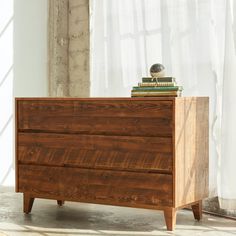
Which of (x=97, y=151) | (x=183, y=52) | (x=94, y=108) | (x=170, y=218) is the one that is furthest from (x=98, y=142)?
(x=183, y=52)

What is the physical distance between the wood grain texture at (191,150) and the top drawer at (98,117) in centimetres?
10

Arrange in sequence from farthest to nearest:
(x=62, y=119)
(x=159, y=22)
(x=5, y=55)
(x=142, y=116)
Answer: (x=5, y=55), (x=159, y=22), (x=62, y=119), (x=142, y=116)

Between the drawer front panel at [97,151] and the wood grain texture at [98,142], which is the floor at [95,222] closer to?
the drawer front panel at [97,151]

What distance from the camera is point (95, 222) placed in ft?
12.7

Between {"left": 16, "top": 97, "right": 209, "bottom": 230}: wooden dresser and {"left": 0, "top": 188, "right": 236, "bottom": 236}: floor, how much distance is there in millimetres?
126

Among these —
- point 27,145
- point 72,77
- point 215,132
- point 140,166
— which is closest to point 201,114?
point 215,132

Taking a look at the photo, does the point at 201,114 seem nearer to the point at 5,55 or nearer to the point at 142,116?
the point at 142,116

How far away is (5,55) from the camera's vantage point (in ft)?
17.0

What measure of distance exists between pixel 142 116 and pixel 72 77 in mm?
1811

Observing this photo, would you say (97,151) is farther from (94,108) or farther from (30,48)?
(30,48)

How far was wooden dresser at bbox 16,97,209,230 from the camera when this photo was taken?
3592 millimetres

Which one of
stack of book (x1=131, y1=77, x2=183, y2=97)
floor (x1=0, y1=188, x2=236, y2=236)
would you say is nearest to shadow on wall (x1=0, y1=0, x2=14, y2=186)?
floor (x1=0, y1=188, x2=236, y2=236)

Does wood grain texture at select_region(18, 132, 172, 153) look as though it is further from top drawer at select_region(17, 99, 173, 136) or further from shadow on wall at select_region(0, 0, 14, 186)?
shadow on wall at select_region(0, 0, 14, 186)

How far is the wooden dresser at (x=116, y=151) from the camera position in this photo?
3592mm
